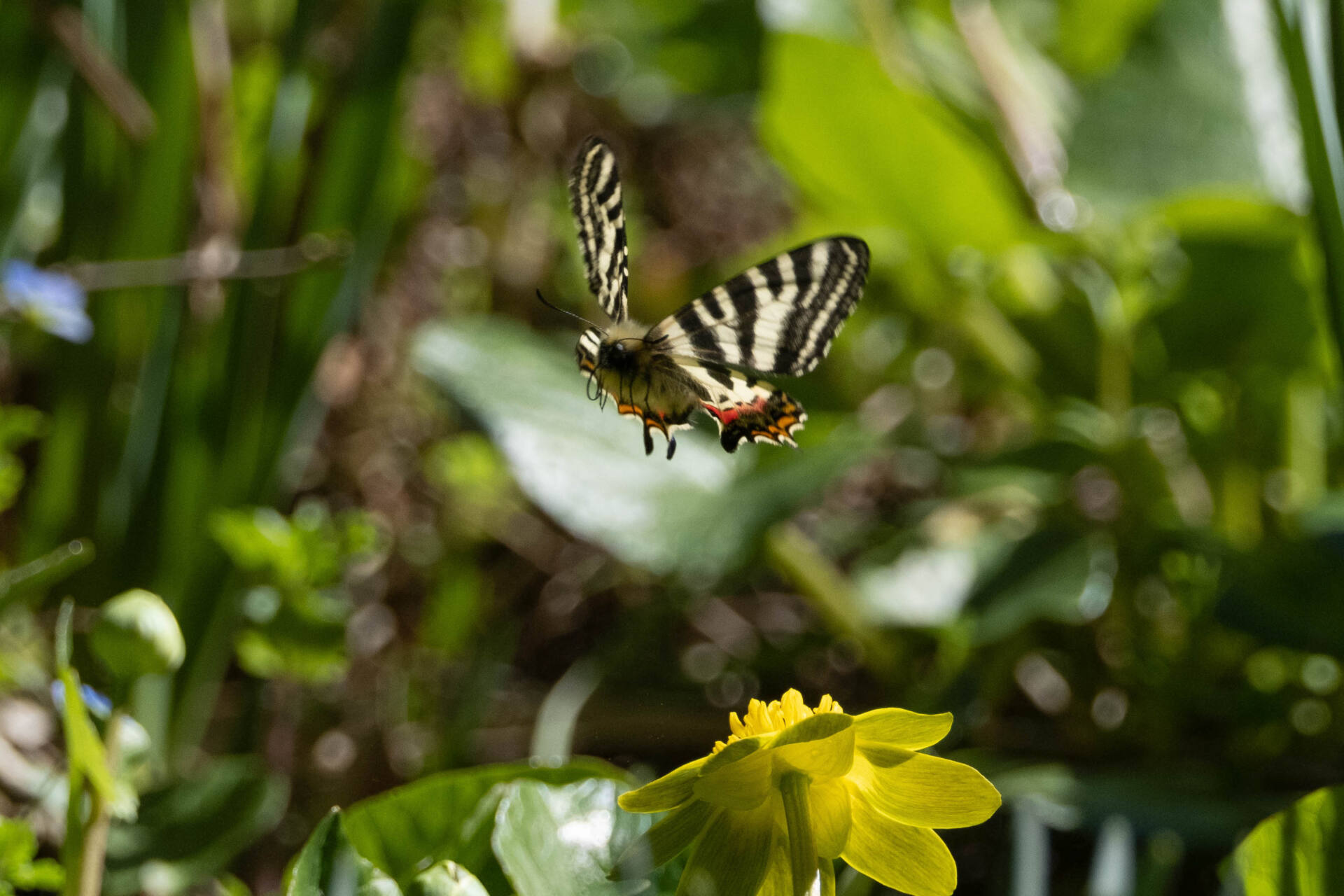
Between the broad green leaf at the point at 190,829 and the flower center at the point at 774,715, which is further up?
the flower center at the point at 774,715

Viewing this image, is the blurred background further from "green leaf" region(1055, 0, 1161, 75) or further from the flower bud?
the flower bud

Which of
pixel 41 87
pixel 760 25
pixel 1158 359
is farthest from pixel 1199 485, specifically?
pixel 41 87

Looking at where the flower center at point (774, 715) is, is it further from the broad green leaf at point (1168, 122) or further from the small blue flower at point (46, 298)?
the broad green leaf at point (1168, 122)

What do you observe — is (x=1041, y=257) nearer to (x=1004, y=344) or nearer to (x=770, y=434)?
(x=1004, y=344)

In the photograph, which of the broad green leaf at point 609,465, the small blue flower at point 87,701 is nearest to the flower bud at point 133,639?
the small blue flower at point 87,701

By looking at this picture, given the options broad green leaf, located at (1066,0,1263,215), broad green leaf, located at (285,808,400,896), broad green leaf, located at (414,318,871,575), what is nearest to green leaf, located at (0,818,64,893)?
broad green leaf, located at (285,808,400,896)

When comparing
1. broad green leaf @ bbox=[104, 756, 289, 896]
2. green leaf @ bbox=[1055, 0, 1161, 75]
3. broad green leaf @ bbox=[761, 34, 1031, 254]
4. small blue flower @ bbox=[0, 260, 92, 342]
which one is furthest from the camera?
green leaf @ bbox=[1055, 0, 1161, 75]
